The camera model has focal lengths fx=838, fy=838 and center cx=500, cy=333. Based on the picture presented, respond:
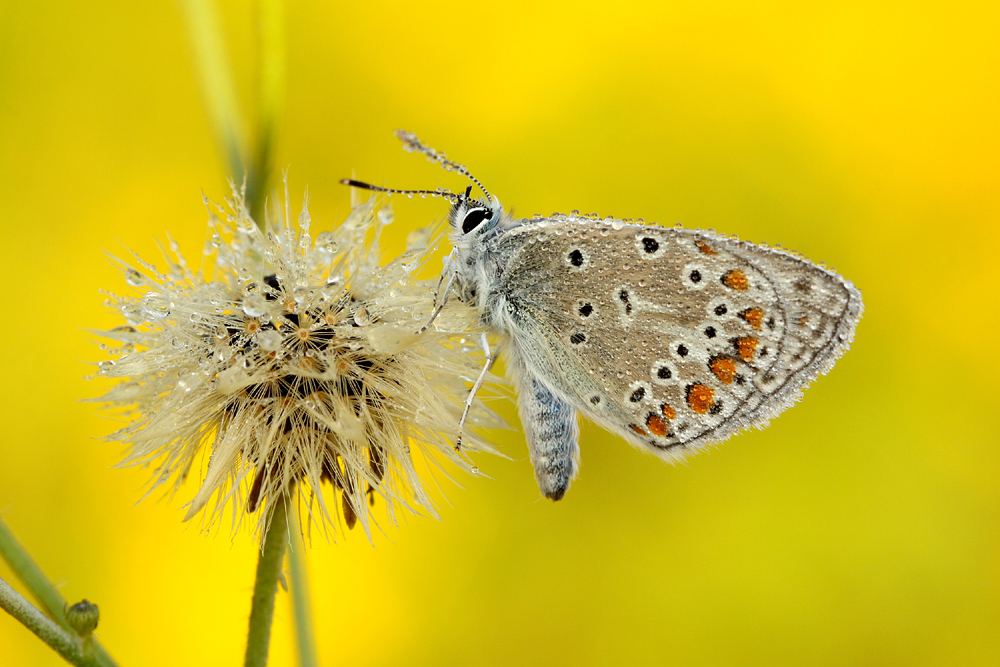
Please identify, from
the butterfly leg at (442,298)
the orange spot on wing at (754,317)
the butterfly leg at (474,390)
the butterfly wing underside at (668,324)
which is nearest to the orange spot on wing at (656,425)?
the butterfly wing underside at (668,324)

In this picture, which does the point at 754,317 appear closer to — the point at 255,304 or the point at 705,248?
the point at 705,248

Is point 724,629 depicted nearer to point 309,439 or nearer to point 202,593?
point 202,593

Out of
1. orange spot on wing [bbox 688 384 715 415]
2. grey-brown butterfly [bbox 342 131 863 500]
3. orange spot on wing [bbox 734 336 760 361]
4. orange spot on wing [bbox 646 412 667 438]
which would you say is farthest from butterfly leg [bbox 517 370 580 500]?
orange spot on wing [bbox 734 336 760 361]

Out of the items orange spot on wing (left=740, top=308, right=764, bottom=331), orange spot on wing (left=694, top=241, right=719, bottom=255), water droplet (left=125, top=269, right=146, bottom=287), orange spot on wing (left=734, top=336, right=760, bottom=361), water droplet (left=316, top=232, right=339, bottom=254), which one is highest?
orange spot on wing (left=694, top=241, right=719, bottom=255)

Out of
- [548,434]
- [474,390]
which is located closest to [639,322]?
[548,434]

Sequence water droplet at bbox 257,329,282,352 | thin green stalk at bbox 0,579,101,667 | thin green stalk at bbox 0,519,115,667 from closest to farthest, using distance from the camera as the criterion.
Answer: thin green stalk at bbox 0,579,101,667 < thin green stalk at bbox 0,519,115,667 < water droplet at bbox 257,329,282,352

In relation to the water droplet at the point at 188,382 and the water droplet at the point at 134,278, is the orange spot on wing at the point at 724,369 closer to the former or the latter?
the water droplet at the point at 188,382

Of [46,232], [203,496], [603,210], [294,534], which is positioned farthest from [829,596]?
[46,232]

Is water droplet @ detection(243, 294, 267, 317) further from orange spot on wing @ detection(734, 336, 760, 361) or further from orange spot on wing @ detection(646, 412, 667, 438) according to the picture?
orange spot on wing @ detection(734, 336, 760, 361)
